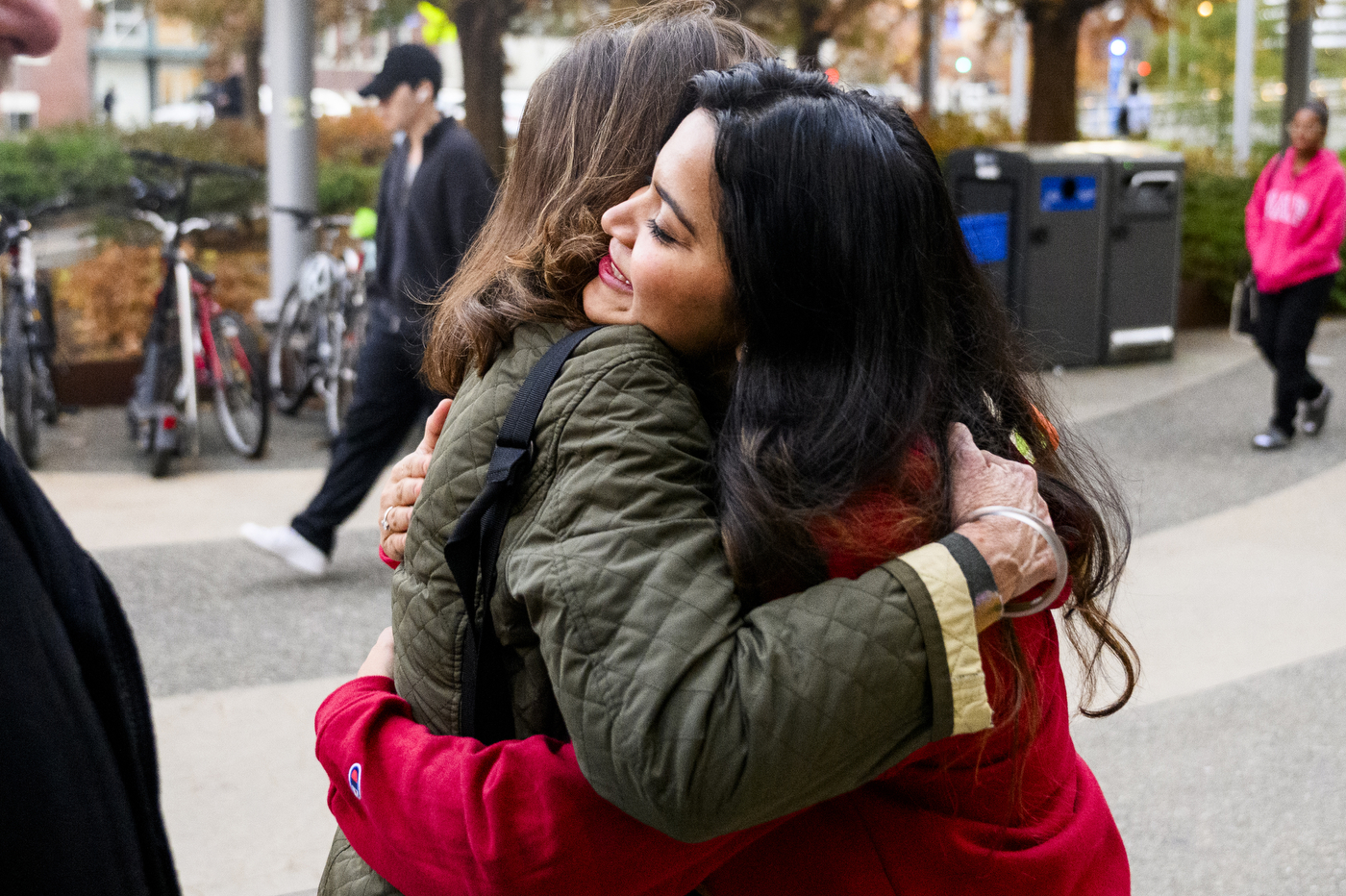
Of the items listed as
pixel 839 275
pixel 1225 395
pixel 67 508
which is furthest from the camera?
pixel 1225 395

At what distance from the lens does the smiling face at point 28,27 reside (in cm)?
137

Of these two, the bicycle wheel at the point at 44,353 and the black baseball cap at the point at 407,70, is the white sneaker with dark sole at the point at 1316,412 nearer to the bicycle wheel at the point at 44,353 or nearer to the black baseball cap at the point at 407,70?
the black baseball cap at the point at 407,70

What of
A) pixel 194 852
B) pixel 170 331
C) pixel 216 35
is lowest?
pixel 194 852

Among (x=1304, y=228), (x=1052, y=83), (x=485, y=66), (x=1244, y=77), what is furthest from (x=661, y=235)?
(x=1244, y=77)

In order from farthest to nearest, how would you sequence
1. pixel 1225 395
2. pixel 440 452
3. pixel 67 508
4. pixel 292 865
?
pixel 1225 395 → pixel 67 508 → pixel 292 865 → pixel 440 452

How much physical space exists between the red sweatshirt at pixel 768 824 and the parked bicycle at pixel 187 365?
264 inches

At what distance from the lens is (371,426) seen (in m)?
5.59

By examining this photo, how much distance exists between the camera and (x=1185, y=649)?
16.1 ft

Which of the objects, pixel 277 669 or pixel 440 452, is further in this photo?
pixel 277 669

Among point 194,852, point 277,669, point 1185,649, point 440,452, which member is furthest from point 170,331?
point 440,452

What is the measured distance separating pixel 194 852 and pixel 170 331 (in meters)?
5.14

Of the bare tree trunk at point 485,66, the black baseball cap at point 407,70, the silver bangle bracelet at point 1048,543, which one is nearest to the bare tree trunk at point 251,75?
the bare tree trunk at point 485,66

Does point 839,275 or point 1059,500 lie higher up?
point 839,275

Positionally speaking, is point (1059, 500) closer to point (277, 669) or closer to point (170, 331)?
point (277, 669)
